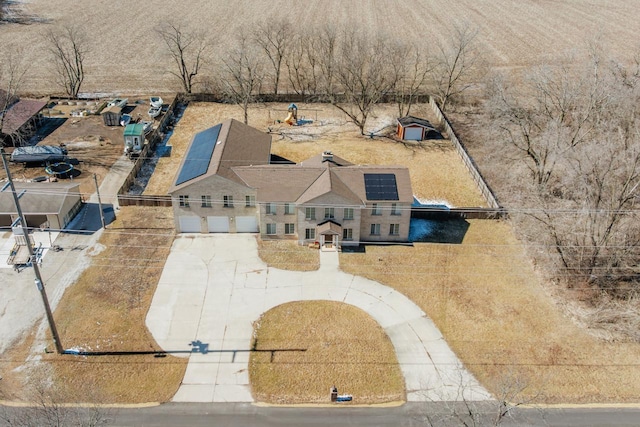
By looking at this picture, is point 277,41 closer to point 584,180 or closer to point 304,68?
point 304,68

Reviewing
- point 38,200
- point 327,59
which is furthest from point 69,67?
point 38,200

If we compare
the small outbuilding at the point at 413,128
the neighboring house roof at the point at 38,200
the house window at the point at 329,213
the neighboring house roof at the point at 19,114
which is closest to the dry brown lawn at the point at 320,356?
the house window at the point at 329,213

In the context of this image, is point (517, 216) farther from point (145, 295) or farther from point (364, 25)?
point (364, 25)

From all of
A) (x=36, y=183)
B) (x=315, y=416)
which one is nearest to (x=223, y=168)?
(x=36, y=183)

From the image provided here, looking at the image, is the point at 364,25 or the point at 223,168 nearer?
the point at 223,168

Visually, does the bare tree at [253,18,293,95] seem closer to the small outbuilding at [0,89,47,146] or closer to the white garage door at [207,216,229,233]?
the small outbuilding at [0,89,47,146]

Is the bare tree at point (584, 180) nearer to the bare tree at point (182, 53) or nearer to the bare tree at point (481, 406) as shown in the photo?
the bare tree at point (481, 406)
